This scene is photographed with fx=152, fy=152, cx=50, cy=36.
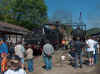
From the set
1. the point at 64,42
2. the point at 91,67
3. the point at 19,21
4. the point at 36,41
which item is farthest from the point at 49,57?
the point at 19,21

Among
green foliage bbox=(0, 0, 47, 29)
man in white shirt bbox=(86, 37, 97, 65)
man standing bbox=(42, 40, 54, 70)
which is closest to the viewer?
man standing bbox=(42, 40, 54, 70)

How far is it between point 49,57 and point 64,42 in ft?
29.1

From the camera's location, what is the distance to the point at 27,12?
128ft

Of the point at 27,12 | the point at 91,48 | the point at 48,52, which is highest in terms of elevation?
the point at 27,12

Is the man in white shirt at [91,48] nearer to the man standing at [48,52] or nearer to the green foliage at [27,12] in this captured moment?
the man standing at [48,52]

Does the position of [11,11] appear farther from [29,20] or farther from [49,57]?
[49,57]

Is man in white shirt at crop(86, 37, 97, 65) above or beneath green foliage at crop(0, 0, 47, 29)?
beneath

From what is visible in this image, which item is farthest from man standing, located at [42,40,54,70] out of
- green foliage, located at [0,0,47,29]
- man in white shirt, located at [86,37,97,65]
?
green foliage, located at [0,0,47,29]

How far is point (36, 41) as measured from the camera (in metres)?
14.3

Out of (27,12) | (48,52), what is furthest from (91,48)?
→ (27,12)

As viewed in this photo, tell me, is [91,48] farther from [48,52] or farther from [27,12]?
[27,12]

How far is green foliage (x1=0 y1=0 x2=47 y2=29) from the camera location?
123ft

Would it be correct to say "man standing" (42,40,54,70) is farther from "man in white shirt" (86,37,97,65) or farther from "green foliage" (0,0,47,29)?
"green foliage" (0,0,47,29)

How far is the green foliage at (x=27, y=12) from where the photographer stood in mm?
37406
